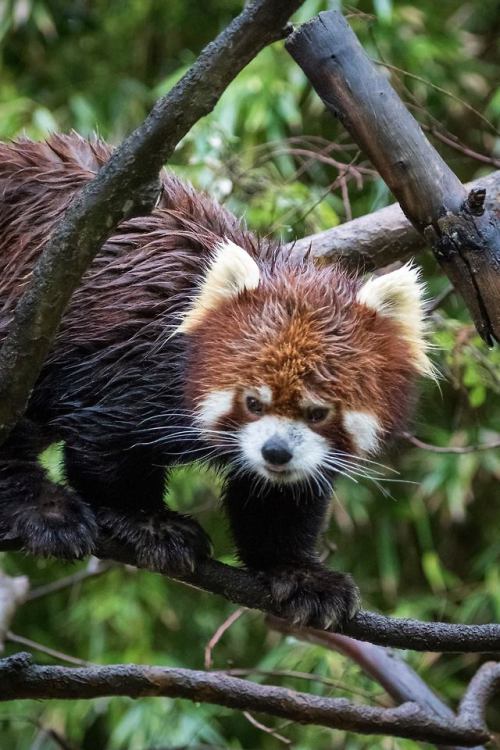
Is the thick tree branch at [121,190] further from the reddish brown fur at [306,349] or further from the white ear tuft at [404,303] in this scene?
the white ear tuft at [404,303]

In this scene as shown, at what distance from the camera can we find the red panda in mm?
1808

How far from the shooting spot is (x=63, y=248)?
1449 millimetres

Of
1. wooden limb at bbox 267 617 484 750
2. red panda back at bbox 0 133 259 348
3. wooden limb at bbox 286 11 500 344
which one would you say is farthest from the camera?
wooden limb at bbox 267 617 484 750

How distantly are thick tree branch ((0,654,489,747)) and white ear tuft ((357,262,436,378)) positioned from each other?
0.65 m

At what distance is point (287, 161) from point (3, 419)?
7.92 ft

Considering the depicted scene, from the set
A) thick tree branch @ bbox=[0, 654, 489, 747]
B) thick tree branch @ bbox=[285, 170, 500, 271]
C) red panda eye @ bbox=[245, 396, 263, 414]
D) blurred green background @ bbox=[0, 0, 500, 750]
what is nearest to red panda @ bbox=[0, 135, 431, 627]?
red panda eye @ bbox=[245, 396, 263, 414]

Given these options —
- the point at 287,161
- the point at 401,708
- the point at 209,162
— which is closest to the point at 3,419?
the point at 401,708

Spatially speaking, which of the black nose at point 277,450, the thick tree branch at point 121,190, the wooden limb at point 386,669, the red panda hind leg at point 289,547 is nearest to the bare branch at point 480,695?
the wooden limb at point 386,669

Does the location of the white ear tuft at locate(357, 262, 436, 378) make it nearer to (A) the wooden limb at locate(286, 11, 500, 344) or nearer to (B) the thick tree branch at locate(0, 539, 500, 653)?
(A) the wooden limb at locate(286, 11, 500, 344)

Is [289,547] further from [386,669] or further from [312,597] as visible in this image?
[386,669]

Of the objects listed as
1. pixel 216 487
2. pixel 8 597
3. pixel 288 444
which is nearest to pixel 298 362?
pixel 288 444

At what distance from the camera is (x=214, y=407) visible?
1844 millimetres

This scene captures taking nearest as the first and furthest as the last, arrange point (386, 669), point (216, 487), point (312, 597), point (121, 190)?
point (121, 190) → point (312, 597) → point (386, 669) → point (216, 487)

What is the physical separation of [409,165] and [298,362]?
1.20 ft
